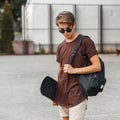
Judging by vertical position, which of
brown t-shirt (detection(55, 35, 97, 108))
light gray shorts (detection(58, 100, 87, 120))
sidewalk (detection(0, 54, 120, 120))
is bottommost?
sidewalk (detection(0, 54, 120, 120))

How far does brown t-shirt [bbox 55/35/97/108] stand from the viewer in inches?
189

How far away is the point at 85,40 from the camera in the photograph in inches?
190

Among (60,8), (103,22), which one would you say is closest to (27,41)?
(60,8)

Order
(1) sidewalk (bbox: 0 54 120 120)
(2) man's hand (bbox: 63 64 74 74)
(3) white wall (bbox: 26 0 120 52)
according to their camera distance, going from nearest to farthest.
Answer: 1. (2) man's hand (bbox: 63 64 74 74)
2. (1) sidewalk (bbox: 0 54 120 120)
3. (3) white wall (bbox: 26 0 120 52)

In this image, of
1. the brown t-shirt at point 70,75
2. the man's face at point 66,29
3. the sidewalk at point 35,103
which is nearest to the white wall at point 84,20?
the sidewalk at point 35,103

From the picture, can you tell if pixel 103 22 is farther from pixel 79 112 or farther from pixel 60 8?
pixel 79 112

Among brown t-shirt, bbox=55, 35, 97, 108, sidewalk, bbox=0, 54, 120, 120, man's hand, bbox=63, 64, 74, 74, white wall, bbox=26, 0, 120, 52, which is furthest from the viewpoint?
white wall, bbox=26, 0, 120, 52

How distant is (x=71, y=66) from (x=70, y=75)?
0.11 m

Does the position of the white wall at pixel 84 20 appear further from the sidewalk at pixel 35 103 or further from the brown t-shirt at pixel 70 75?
the brown t-shirt at pixel 70 75

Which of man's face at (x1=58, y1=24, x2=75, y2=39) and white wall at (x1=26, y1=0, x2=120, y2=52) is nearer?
man's face at (x1=58, y1=24, x2=75, y2=39)

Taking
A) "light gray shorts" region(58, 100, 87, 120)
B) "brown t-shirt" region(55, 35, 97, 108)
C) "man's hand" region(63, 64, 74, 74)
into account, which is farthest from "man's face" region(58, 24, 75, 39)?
"light gray shorts" region(58, 100, 87, 120)

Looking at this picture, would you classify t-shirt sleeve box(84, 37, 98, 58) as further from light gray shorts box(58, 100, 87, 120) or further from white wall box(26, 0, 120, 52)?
white wall box(26, 0, 120, 52)

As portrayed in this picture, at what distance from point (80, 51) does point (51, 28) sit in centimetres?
2756

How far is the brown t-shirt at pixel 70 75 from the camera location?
4.81 meters
